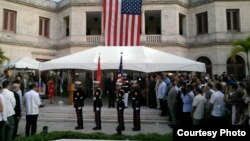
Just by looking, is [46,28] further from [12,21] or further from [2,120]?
[2,120]

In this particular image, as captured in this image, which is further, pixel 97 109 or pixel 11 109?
pixel 97 109

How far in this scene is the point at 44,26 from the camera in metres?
25.9

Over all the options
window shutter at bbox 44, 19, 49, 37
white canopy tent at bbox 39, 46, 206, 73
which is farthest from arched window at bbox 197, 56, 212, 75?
window shutter at bbox 44, 19, 49, 37

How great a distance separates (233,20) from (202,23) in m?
2.43

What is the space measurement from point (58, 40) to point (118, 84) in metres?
15.4

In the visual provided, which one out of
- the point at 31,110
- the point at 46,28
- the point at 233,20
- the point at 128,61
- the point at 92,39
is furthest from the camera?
the point at 46,28

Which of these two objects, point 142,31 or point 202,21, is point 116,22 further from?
point 202,21

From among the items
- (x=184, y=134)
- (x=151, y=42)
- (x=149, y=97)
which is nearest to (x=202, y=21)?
(x=151, y=42)

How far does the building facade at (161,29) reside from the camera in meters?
22.9

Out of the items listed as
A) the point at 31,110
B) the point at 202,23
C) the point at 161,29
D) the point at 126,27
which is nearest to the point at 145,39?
the point at 161,29

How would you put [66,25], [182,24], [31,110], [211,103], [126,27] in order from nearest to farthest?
[211,103], [31,110], [126,27], [182,24], [66,25]

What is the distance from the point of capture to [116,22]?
54.4 feet

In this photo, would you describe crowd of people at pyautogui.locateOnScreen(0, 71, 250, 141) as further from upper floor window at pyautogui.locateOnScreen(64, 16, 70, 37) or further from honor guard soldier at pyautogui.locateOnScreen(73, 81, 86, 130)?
upper floor window at pyautogui.locateOnScreen(64, 16, 70, 37)

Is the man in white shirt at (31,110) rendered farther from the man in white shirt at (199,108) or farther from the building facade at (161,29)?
the building facade at (161,29)
